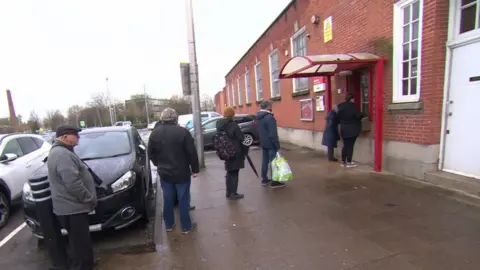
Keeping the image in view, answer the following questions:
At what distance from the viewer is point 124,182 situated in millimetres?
4020

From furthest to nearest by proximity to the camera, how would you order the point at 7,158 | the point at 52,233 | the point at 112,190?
1. the point at 7,158
2. the point at 112,190
3. the point at 52,233

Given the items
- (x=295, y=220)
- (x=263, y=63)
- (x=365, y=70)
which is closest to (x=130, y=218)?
(x=295, y=220)

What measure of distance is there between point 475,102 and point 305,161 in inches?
167

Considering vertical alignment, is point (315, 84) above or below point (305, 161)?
above

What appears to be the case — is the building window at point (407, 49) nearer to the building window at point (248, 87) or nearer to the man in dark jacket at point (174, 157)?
the man in dark jacket at point (174, 157)

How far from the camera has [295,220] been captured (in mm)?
4105

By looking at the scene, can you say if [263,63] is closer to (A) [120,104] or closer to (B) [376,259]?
(B) [376,259]

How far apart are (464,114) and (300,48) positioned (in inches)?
279

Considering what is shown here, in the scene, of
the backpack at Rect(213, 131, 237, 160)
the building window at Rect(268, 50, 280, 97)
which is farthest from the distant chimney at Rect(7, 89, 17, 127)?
the backpack at Rect(213, 131, 237, 160)

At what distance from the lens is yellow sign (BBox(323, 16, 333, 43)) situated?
8.27m

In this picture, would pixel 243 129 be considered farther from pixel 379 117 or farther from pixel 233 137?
pixel 233 137

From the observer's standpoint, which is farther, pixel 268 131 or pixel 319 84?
pixel 319 84

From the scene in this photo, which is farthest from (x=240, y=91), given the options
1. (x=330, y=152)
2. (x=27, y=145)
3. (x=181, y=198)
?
(x=181, y=198)

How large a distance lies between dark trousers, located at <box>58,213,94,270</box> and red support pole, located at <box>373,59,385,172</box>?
217 inches
